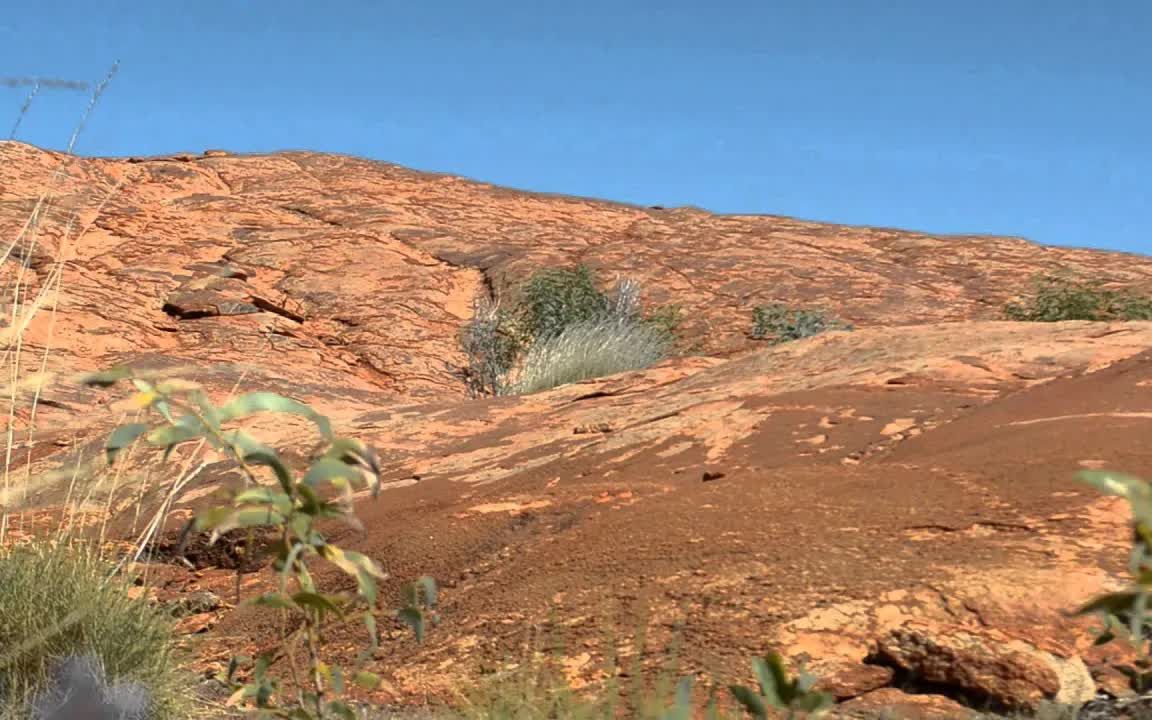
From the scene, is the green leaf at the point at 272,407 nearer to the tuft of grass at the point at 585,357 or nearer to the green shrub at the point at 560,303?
the tuft of grass at the point at 585,357

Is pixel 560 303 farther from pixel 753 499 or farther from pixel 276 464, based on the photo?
pixel 276 464

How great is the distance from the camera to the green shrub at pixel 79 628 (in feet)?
8.14

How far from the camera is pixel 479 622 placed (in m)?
3.11

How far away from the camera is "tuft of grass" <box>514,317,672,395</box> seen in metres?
9.52

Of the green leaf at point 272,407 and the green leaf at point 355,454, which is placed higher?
the green leaf at point 272,407

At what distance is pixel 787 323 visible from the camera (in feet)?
40.8

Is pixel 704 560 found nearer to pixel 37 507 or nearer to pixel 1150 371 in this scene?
pixel 37 507

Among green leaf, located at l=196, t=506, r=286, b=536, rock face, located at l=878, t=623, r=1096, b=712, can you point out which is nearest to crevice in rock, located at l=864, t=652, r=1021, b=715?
rock face, located at l=878, t=623, r=1096, b=712

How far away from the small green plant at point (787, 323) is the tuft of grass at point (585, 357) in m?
1.70

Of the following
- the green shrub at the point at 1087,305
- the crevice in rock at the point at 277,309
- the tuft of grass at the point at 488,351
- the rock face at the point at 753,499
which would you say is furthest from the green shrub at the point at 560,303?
the green shrub at the point at 1087,305

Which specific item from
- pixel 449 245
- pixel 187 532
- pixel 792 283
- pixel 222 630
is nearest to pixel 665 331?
pixel 792 283

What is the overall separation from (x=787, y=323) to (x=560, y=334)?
92.5 inches

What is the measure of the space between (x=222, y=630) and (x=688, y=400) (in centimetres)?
250

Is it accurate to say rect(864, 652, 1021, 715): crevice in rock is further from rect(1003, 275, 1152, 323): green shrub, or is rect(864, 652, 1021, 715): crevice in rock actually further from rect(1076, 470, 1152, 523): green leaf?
rect(1003, 275, 1152, 323): green shrub
